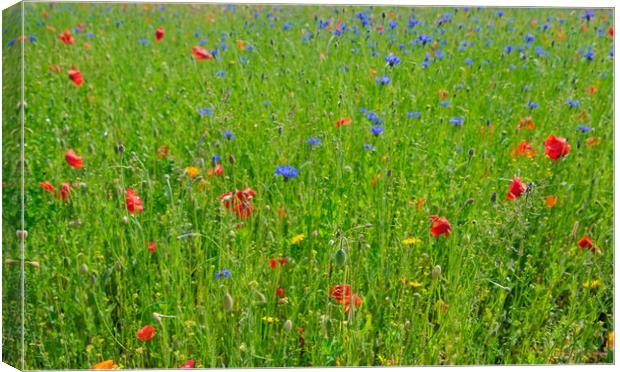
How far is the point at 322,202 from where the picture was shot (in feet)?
7.55

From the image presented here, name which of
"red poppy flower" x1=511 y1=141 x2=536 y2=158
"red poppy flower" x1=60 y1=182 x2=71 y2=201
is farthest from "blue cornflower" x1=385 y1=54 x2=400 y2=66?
"red poppy flower" x1=60 y1=182 x2=71 y2=201

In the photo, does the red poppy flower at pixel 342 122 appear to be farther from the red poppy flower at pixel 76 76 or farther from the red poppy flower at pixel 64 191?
the red poppy flower at pixel 76 76

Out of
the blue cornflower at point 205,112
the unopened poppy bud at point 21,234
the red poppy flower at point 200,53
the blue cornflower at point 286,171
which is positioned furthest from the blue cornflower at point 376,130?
the unopened poppy bud at point 21,234

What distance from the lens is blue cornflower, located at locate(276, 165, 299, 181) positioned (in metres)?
2.24

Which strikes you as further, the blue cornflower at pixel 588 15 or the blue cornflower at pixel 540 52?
the blue cornflower at pixel 540 52

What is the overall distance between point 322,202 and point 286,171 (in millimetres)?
131

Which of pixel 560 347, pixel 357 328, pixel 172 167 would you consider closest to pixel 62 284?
pixel 172 167

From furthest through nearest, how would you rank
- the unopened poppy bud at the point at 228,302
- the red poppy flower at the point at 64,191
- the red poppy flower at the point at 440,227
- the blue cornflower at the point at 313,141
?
the blue cornflower at the point at 313,141 → the red poppy flower at the point at 64,191 → the red poppy flower at the point at 440,227 → the unopened poppy bud at the point at 228,302

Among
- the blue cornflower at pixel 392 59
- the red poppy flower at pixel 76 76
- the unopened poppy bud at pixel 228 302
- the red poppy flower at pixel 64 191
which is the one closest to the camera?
the unopened poppy bud at pixel 228 302

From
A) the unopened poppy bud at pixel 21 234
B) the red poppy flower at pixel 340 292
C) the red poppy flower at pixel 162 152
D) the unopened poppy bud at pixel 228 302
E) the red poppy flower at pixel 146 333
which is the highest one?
the red poppy flower at pixel 162 152

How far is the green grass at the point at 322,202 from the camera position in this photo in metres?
2.08

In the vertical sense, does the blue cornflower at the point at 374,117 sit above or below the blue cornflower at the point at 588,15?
below

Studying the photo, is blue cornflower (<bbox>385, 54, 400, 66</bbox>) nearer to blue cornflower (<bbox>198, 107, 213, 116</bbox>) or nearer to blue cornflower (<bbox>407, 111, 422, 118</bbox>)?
blue cornflower (<bbox>407, 111, 422, 118</bbox>)

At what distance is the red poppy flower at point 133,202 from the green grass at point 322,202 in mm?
32
